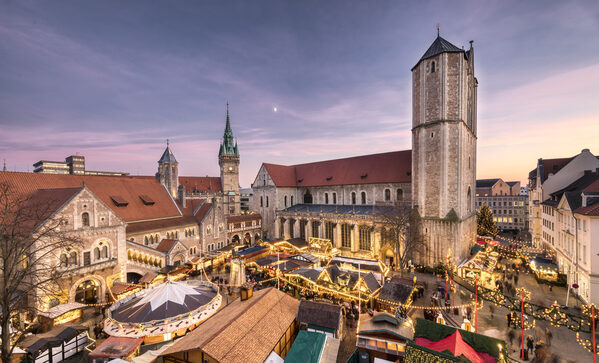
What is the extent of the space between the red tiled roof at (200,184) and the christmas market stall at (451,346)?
61354 millimetres

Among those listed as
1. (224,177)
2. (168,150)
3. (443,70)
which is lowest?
(224,177)

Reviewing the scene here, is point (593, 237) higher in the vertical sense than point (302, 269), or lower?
higher

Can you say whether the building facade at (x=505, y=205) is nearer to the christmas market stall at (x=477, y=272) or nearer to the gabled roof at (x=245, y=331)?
the christmas market stall at (x=477, y=272)

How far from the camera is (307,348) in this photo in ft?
39.5

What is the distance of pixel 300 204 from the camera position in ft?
164

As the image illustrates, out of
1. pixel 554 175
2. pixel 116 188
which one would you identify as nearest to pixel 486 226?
pixel 554 175

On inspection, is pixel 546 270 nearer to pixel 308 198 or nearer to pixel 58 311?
pixel 308 198

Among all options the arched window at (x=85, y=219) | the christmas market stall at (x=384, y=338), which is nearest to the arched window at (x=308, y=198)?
the arched window at (x=85, y=219)

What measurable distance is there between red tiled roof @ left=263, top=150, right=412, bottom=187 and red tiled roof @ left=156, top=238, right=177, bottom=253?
22064mm

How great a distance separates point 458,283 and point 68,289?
3714 centimetres

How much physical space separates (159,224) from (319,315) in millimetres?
25138

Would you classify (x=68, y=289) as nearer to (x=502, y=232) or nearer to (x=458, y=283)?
(x=458, y=283)

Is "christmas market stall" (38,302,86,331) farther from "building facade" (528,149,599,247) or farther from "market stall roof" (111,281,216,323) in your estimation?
"building facade" (528,149,599,247)

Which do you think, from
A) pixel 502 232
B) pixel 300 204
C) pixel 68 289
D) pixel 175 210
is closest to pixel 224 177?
pixel 300 204
